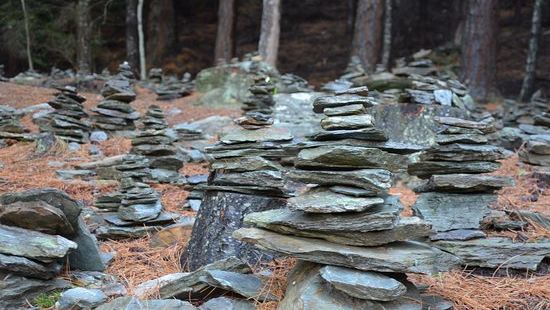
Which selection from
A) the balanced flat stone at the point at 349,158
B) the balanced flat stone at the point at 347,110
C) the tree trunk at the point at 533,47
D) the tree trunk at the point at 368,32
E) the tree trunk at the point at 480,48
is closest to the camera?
the balanced flat stone at the point at 349,158

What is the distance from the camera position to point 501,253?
3959 mm

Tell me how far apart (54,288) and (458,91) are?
7214mm

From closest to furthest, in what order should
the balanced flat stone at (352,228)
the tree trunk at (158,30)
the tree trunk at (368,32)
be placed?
the balanced flat stone at (352,228) < the tree trunk at (368,32) < the tree trunk at (158,30)

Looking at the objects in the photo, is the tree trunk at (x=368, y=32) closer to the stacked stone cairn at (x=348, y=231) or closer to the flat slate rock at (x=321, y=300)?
the stacked stone cairn at (x=348, y=231)

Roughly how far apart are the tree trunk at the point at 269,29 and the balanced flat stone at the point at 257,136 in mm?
10028

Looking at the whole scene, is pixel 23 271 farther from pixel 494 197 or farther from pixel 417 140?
pixel 417 140

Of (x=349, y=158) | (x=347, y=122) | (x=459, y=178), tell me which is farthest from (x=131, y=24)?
(x=349, y=158)

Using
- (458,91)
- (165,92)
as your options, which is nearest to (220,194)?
(458,91)

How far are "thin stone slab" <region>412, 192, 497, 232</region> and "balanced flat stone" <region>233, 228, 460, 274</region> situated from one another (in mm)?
1199

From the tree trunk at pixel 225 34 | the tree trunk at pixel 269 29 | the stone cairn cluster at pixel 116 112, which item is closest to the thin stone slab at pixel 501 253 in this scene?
the stone cairn cluster at pixel 116 112

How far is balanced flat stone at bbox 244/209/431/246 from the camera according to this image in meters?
3.03

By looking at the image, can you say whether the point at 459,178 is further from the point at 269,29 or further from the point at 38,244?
the point at 269,29

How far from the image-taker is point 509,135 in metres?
9.34

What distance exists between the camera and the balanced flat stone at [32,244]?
3264 millimetres
